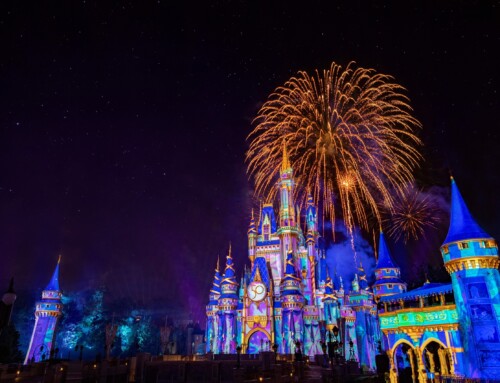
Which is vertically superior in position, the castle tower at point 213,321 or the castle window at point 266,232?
the castle window at point 266,232

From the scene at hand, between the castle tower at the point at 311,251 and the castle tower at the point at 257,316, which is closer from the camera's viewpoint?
the castle tower at the point at 257,316

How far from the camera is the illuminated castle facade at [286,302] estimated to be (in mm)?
55375

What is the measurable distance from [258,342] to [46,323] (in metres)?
37.9

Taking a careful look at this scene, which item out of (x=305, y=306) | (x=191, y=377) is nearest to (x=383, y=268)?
(x=305, y=306)

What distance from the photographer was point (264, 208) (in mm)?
75375

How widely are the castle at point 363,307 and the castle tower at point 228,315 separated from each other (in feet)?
0.51

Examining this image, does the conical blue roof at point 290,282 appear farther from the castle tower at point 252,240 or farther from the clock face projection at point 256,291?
the castle tower at point 252,240

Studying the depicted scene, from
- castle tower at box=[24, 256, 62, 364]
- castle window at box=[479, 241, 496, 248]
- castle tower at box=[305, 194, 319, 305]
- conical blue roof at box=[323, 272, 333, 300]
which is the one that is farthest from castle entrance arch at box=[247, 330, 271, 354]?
castle window at box=[479, 241, 496, 248]

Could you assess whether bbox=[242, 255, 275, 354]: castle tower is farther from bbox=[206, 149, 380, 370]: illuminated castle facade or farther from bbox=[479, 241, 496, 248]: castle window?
bbox=[479, 241, 496, 248]: castle window

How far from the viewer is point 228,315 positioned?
57406mm

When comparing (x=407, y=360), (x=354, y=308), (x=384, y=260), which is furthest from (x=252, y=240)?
(x=407, y=360)

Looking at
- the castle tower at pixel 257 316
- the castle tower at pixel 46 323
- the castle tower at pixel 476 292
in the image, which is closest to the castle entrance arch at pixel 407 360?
the castle tower at pixel 476 292

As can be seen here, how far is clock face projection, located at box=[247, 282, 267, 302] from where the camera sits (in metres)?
58.2

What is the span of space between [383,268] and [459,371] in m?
21.5
